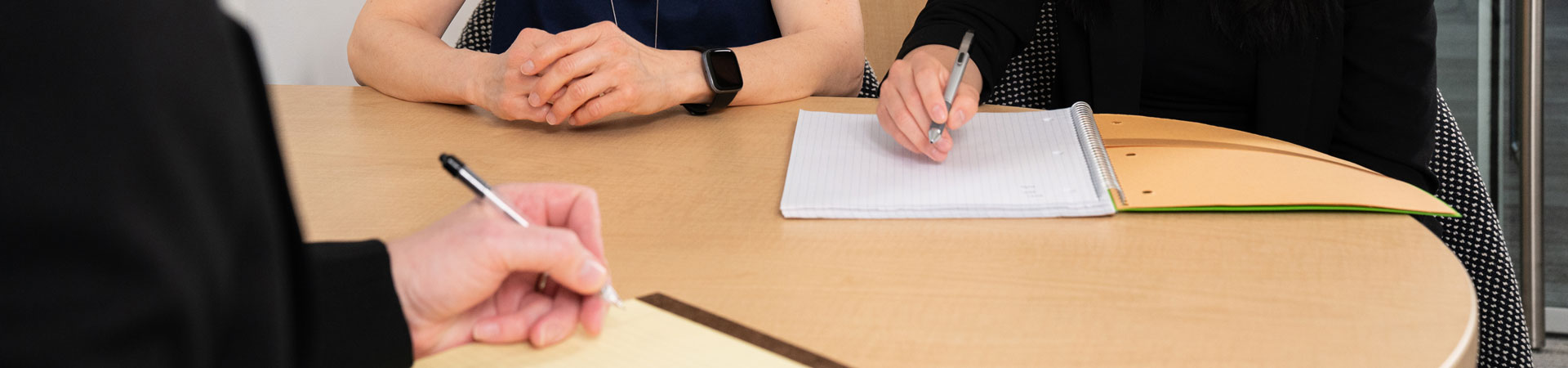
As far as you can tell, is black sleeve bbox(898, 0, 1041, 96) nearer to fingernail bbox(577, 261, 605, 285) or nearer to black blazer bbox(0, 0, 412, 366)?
fingernail bbox(577, 261, 605, 285)

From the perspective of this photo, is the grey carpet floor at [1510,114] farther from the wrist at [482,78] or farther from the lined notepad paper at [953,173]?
the wrist at [482,78]

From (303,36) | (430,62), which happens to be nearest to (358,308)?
(430,62)

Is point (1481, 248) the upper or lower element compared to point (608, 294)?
lower

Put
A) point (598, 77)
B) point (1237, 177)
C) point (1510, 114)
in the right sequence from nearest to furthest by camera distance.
→ point (1237, 177), point (598, 77), point (1510, 114)

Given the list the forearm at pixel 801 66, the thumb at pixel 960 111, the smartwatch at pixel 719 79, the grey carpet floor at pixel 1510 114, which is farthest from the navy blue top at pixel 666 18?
the grey carpet floor at pixel 1510 114

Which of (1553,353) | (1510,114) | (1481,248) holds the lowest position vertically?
(1553,353)

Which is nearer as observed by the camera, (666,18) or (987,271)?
(987,271)

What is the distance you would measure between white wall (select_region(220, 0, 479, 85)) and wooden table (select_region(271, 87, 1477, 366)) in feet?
3.00

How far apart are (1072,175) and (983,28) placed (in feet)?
1.73

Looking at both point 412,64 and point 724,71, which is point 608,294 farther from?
point 412,64

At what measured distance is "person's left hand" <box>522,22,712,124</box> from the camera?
982mm

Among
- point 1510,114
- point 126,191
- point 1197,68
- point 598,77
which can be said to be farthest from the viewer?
point 1510,114

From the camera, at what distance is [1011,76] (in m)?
1.49

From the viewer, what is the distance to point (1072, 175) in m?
0.80
